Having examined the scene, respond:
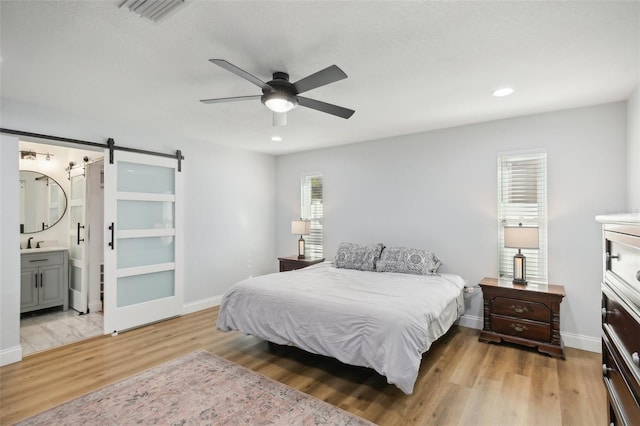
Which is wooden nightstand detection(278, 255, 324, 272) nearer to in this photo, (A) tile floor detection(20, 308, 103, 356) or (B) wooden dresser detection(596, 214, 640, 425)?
(A) tile floor detection(20, 308, 103, 356)

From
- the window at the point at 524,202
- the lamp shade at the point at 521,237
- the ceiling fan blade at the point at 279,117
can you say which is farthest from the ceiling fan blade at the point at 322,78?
the window at the point at 524,202

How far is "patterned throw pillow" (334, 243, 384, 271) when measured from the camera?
14.1ft

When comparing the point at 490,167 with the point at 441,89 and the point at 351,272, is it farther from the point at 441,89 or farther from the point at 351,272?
the point at 351,272

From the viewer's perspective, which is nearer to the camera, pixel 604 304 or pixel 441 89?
pixel 604 304

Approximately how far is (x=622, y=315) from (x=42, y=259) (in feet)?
20.4

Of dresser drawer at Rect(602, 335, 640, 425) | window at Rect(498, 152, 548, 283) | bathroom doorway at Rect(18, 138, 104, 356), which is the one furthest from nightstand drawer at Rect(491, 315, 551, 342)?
bathroom doorway at Rect(18, 138, 104, 356)

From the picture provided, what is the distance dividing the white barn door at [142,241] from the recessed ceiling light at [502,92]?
158 inches

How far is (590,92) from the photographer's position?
2975mm

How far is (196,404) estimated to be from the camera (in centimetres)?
237

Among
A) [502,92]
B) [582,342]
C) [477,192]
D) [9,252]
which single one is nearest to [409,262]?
[477,192]

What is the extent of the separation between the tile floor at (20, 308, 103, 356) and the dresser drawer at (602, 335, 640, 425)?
4658mm

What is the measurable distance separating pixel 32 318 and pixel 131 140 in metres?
2.93

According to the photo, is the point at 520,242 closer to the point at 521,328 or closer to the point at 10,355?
the point at 521,328

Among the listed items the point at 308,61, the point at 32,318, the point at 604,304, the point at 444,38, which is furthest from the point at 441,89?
the point at 32,318
